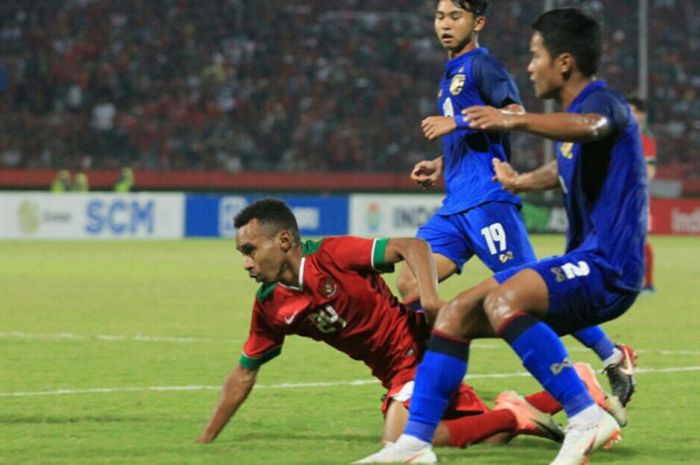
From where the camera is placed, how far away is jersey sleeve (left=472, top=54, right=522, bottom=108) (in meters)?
8.04

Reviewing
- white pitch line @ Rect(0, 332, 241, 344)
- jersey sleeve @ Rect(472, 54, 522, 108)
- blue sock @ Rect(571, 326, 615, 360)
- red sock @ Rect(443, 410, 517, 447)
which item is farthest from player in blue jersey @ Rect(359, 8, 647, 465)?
white pitch line @ Rect(0, 332, 241, 344)

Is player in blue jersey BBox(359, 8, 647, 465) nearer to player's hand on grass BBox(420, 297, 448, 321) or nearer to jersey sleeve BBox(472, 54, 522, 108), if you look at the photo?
player's hand on grass BBox(420, 297, 448, 321)

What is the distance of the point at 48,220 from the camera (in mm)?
31297

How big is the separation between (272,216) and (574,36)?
1530 mm

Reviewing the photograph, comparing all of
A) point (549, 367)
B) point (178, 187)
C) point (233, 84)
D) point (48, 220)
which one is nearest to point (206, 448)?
point (549, 367)

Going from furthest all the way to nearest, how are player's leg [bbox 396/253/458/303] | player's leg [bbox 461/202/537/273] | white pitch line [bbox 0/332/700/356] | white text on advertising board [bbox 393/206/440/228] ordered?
white text on advertising board [bbox 393/206/440/228] < white pitch line [bbox 0/332/700/356] < player's leg [bbox 461/202/537/273] < player's leg [bbox 396/253/458/303]

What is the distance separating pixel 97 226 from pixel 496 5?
525 inches

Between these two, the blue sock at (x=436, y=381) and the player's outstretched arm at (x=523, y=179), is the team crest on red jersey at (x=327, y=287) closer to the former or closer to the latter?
the blue sock at (x=436, y=381)

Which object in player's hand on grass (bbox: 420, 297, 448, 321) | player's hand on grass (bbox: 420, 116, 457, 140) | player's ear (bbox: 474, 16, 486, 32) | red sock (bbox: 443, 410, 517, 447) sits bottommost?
red sock (bbox: 443, 410, 517, 447)

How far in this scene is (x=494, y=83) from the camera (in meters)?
8.09

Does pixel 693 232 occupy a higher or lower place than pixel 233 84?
lower

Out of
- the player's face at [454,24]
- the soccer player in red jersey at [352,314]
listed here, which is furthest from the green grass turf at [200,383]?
A: the player's face at [454,24]

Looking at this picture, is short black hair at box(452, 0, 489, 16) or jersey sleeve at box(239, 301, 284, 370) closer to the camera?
jersey sleeve at box(239, 301, 284, 370)

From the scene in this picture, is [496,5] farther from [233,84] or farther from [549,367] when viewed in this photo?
[549,367]
